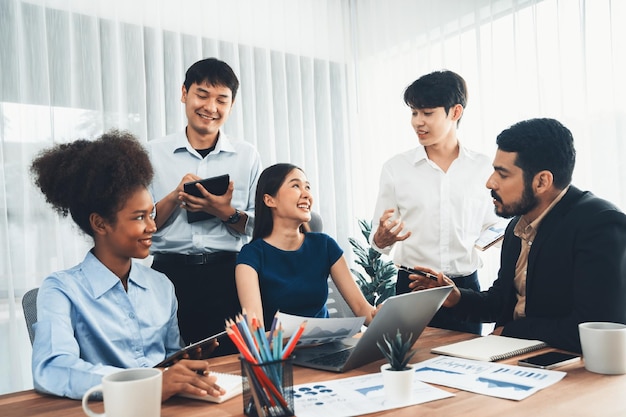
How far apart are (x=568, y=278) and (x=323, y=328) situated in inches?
29.4

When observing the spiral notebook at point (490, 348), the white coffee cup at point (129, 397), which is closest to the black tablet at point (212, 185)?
the spiral notebook at point (490, 348)

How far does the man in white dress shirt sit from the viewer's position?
2.59m

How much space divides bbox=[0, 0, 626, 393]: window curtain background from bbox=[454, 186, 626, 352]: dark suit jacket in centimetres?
150

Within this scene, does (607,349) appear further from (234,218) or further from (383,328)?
(234,218)

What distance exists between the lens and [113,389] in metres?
0.91

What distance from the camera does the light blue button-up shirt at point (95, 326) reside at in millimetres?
1190

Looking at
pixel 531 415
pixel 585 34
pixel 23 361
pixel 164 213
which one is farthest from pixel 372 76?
pixel 531 415

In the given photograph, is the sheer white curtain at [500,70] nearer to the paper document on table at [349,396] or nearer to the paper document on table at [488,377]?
the paper document on table at [488,377]

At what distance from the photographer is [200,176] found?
2.37m

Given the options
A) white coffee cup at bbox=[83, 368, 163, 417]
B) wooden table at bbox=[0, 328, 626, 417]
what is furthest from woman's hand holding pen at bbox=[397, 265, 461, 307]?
white coffee cup at bbox=[83, 368, 163, 417]

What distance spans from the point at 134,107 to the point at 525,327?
2637 millimetres

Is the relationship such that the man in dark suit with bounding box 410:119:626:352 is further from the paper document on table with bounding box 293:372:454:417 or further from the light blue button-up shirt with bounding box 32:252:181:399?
the light blue button-up shirt with bounding box 32:252:181:399

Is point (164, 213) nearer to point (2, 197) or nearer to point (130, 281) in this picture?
point (130, 281)

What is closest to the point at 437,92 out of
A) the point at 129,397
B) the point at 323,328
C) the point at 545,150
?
the point at 545,150
